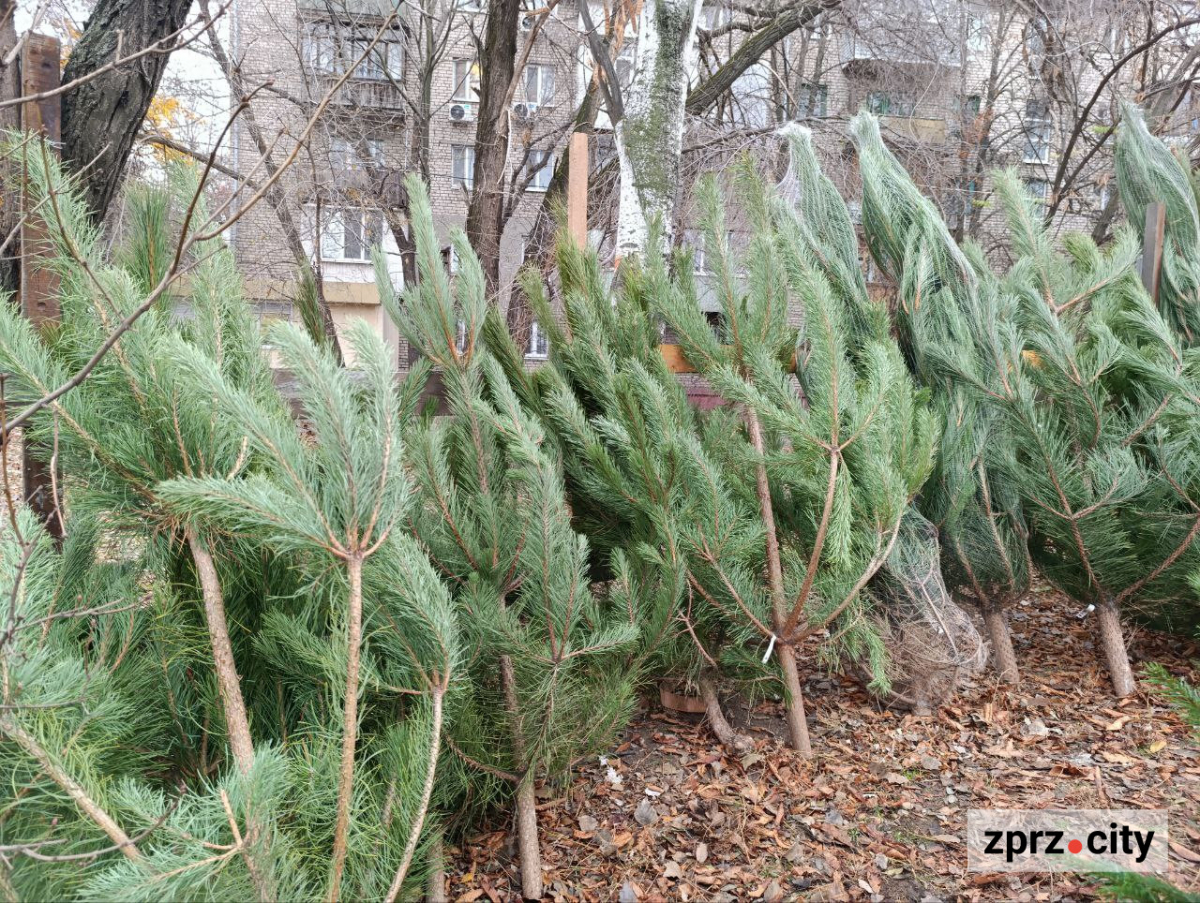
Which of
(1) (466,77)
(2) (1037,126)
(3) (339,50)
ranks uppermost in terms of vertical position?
(1) (466,77)

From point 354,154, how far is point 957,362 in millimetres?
9006

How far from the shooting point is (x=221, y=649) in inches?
66.7

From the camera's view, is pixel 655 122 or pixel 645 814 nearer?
pixel 645 814

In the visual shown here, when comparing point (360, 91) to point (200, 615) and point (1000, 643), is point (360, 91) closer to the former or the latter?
point (1000, 643)

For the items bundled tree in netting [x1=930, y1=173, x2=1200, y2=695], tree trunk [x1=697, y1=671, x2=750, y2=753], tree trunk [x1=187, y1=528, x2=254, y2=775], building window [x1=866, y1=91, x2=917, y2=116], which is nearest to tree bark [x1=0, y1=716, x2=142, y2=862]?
tree trunk [x1=187, y1=528, x2=254, y2=775]

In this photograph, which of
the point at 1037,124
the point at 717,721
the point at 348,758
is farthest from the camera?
the point at 1037,124

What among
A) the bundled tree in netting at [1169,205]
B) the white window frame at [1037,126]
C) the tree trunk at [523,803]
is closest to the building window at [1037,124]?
the white window frame at [1037,126]

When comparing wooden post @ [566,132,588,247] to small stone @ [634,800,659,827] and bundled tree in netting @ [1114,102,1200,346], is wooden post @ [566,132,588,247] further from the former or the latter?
bundled tree in netting @ [1114,102,1200,346]

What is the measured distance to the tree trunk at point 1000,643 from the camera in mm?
3209

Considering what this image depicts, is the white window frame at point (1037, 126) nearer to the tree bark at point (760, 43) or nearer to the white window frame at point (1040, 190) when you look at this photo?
the white window frame at point (1040, 190)

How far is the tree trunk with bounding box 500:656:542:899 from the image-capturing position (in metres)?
2.22

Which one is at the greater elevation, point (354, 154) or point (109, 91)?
point (354, 154)

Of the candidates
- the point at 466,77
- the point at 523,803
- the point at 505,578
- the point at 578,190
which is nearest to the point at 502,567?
the point at 505,578

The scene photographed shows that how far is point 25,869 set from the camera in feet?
4.50
